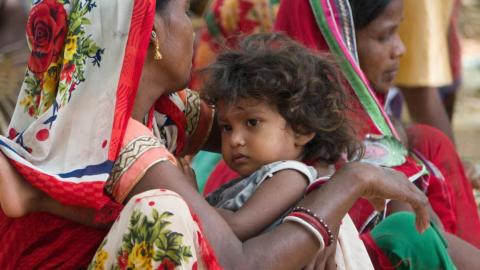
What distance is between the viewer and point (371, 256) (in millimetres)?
3479

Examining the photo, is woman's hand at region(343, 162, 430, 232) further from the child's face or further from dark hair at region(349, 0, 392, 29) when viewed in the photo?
dark hair at region(349, 0, 392, 29)

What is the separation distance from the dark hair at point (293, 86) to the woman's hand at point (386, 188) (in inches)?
8.6

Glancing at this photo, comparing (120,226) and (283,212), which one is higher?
(120,226)

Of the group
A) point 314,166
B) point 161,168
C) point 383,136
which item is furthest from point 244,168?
point 383,136

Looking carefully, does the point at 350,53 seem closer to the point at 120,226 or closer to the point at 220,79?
the point at 220,79

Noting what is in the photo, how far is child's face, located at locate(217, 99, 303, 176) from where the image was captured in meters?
3.30

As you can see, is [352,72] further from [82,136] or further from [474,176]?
[82,136]

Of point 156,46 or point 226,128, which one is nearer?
point 156,46

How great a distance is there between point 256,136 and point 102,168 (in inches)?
23.4

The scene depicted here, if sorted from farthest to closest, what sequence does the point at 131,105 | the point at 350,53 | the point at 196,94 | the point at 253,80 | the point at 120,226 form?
the point at 350,53 < the point at 196,94 < the point at 253,80 < the point at 131,105 < the point at 120,226

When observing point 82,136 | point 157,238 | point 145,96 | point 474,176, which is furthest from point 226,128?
point 474,176

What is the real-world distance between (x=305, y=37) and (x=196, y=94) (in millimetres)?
575

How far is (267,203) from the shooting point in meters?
3.08

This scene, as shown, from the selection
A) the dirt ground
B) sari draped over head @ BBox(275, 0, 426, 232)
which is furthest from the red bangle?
the dirt ground
